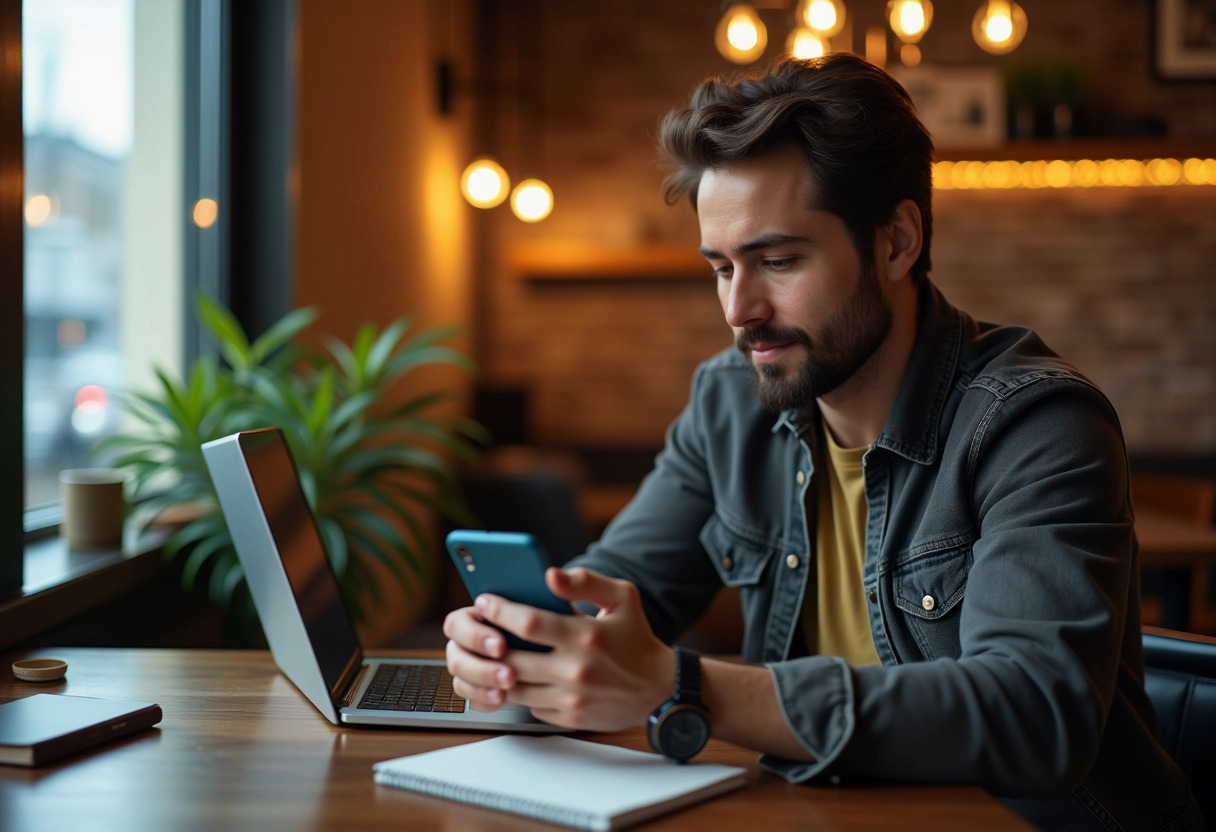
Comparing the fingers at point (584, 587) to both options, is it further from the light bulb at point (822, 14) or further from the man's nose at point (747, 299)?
the light bulb at point (822, 14)

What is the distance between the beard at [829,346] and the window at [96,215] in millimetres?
1333

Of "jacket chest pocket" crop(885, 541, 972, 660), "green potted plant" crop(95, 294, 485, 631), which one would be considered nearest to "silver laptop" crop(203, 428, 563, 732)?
"jacket chest pocket" crop(885, 541, 972, 660)

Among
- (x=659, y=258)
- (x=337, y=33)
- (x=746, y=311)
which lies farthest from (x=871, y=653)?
(x=659, y=258)

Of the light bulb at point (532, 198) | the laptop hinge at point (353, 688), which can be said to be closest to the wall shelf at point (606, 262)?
the light bulb at point (532, 198)

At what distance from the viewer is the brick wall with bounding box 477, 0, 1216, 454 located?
17.0 feet

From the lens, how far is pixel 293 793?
0.98 meters

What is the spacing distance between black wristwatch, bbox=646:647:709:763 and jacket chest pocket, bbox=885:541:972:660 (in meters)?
0.43

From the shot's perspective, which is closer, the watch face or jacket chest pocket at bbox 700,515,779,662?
the watch face

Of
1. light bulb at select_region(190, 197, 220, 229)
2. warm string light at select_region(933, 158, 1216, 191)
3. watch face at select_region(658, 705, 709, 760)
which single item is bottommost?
watch face at select_region(658, 705, 709, 760)

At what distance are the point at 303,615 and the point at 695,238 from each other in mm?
4373

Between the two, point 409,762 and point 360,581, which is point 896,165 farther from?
point 360,581

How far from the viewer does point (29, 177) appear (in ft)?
7.04

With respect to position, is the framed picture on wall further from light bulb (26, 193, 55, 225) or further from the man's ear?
light bulb (26, 193, 55, 225)

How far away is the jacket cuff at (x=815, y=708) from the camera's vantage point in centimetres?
100
